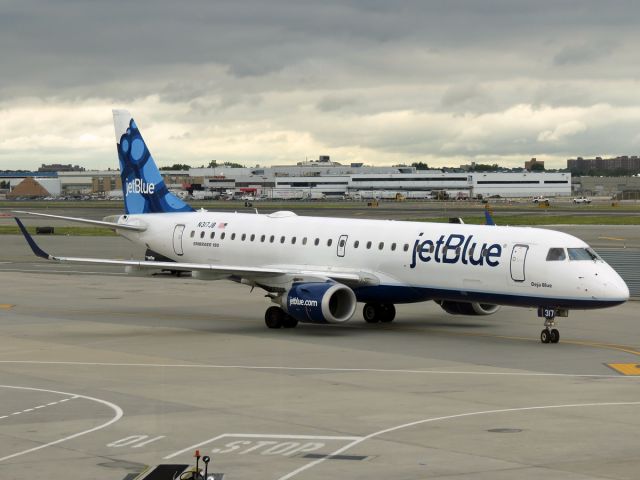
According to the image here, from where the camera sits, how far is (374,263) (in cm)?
4481

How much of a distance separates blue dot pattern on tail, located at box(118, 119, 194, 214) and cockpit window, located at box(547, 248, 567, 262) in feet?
65.3

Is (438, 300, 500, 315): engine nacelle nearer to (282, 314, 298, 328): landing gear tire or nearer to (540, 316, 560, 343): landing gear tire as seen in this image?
(540, 316, 560, 343): landing gear tire

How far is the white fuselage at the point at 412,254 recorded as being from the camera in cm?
3978

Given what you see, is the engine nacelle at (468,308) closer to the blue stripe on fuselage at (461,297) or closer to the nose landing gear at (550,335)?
the blue stripe on fuselage at (461,297)

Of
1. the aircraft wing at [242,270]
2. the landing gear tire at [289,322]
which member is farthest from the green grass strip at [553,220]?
the landing gear tire at [289,322]

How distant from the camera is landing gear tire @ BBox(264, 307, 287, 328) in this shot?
44.9 meters

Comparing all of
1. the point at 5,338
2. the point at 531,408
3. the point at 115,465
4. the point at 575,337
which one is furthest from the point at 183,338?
the point at 115,465

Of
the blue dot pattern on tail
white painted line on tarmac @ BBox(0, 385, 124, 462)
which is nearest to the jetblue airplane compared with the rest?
the blue dot pattern on tail

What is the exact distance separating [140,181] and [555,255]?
22.5 m

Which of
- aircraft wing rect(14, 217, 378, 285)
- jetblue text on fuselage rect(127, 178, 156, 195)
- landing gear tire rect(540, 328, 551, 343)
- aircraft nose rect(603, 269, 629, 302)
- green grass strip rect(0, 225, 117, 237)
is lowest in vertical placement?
landing gear tire rect(540, 328, 551, 343)

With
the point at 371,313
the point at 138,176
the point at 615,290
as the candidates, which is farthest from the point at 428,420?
the point at 138,176

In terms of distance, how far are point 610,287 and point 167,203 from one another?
22864mm

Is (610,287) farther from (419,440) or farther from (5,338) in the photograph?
(5,338)

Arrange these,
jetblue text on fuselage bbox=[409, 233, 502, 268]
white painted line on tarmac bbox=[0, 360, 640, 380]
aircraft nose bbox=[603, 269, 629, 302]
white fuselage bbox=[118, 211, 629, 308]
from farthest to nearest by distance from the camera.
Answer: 1. jetblue text on fuselage bbox=[409, 233, 502, 268]
2. white fuselage bbox=[118, 211, 629, 308]
3. aircraft nose bbox=[603, 269, 629, 302]
4. white painted line on tarmac bbox=[0, 360, 640, 380]
